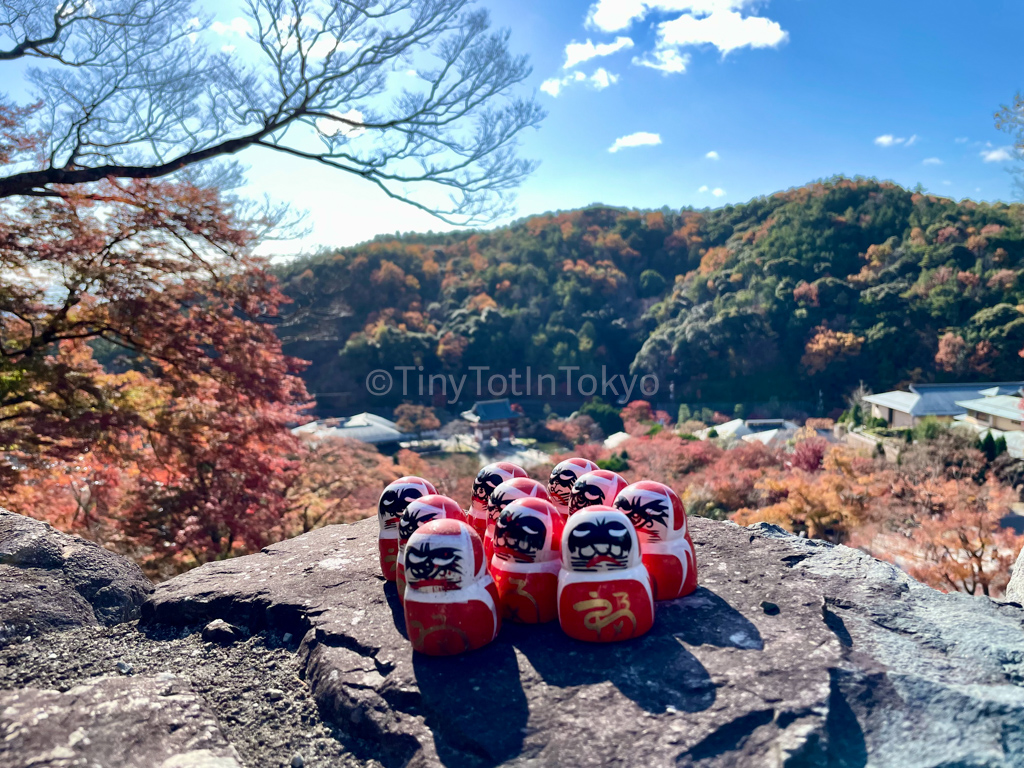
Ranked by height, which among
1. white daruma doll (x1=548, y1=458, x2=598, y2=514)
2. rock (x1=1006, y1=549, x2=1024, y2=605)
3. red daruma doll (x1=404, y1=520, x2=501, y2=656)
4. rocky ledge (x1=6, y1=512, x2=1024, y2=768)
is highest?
white daruma doll (x1=548, y1=458, x2=598, y2=514)

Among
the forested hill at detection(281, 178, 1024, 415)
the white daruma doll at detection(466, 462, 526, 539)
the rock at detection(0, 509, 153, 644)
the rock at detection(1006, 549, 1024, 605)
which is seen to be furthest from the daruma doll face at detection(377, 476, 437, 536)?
the forested hill at detection(281, 178, 1024, 415)

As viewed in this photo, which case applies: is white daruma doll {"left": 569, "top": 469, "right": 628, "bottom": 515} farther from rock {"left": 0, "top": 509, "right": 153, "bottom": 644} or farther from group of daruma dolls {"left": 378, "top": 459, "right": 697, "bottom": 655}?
rock {"left": 0, "top": 509, "right": 153, "bottom": 644}

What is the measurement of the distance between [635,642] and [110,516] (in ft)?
18.0

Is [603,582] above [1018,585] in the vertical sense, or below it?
above

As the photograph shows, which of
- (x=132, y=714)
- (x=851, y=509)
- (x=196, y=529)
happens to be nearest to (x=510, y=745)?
(x=132, y=714)

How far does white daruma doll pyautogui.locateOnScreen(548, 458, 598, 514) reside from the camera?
3184mm

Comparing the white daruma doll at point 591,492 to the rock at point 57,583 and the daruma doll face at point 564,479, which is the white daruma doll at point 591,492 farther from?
the rock at point 57,583

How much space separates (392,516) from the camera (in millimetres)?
2924

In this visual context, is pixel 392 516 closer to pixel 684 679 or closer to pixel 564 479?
pixel 564 479

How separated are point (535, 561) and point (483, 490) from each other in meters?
0.69

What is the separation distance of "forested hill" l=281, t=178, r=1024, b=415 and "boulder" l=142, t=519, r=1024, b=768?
71.2 feet

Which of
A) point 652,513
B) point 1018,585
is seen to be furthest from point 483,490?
point 1018,585

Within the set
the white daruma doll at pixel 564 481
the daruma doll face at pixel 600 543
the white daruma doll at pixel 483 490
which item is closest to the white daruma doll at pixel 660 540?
the daruma doll face at pixel 600 543

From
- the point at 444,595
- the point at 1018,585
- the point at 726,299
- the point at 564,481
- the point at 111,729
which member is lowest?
the point at 1018,585
